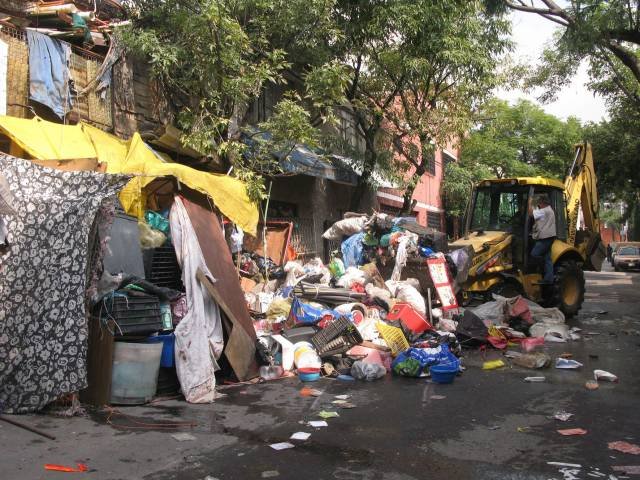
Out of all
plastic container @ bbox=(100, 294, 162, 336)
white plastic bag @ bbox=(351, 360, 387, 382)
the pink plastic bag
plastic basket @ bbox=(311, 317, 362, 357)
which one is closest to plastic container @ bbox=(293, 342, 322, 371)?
plastic basket @ bbox=(311, 317, 362, 357)

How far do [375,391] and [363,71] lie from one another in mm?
9960

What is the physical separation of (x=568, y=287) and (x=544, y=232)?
5.58ft

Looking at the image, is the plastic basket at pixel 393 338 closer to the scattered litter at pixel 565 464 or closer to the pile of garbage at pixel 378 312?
the pile of garbage at pixel 378 312

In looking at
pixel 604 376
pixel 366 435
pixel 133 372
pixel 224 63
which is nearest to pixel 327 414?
pixel 366 435

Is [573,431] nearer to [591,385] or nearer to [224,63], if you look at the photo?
[591,385]

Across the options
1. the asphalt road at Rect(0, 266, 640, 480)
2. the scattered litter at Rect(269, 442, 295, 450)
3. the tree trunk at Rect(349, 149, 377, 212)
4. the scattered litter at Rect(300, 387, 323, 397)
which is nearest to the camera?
the asphalt road at Rect(0, 266, 640, 480)

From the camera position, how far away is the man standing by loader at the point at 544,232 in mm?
10750

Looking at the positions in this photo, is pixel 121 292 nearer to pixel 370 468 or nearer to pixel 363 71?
pixel 370 468

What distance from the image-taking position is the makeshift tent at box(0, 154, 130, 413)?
5.30 m

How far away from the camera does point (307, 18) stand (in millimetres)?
10539

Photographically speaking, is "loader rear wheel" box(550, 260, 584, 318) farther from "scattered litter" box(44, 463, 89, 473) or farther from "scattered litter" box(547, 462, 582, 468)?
"scattered litter" box(44, 463, 89, 473)

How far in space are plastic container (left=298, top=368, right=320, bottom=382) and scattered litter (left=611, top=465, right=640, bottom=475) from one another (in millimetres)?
3647

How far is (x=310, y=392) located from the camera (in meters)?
6.56

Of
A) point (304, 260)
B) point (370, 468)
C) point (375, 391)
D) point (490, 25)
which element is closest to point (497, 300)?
point (375, 391)
